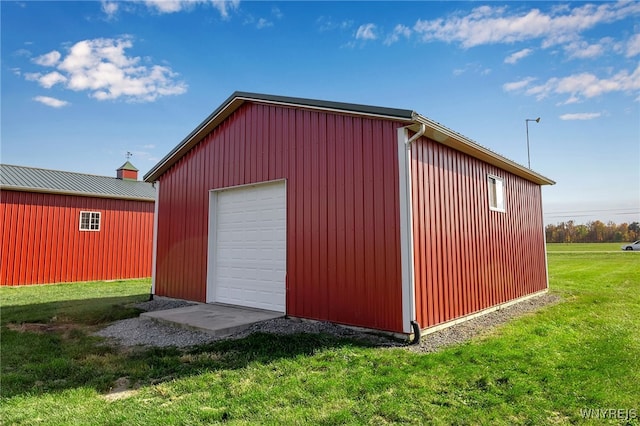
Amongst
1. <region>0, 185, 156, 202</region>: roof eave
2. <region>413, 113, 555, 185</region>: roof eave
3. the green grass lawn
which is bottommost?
the green grass lawn

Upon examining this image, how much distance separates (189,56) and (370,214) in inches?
255

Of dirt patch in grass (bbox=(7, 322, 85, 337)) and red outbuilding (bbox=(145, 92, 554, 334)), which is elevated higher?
red outbuilding (bbox=(145, 92, 554, 334))

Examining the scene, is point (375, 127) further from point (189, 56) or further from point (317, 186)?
point (189, 56)

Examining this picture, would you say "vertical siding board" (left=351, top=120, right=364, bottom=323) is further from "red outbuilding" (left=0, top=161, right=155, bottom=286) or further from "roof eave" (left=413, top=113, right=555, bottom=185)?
"red outbuilding" (left=0, top=161, right=155, bottom=286)

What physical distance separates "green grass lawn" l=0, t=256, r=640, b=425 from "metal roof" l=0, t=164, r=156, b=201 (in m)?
8.96

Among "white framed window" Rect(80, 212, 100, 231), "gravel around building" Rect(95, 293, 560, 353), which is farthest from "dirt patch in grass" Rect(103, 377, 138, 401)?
"white framed window" Rect(80, 212, 100, 231)

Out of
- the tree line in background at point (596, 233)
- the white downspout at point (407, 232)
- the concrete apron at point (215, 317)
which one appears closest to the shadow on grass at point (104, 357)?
the concrete apron at point (215, 317)

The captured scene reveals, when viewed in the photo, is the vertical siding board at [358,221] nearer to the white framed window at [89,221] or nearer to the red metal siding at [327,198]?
the red metal siding at [327,198]

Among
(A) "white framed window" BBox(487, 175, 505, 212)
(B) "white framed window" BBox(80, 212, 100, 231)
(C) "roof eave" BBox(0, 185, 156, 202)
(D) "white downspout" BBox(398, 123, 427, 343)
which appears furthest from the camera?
(B) "white framed window" BBox(80, 212, 100, 231)

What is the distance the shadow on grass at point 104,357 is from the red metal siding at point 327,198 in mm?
838

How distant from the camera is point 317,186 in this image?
602 centimetres

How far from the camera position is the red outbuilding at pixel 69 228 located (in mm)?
12156

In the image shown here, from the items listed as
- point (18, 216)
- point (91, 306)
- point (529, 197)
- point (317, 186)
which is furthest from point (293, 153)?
point (18, 216)

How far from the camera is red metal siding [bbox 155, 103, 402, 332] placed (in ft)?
17.0
